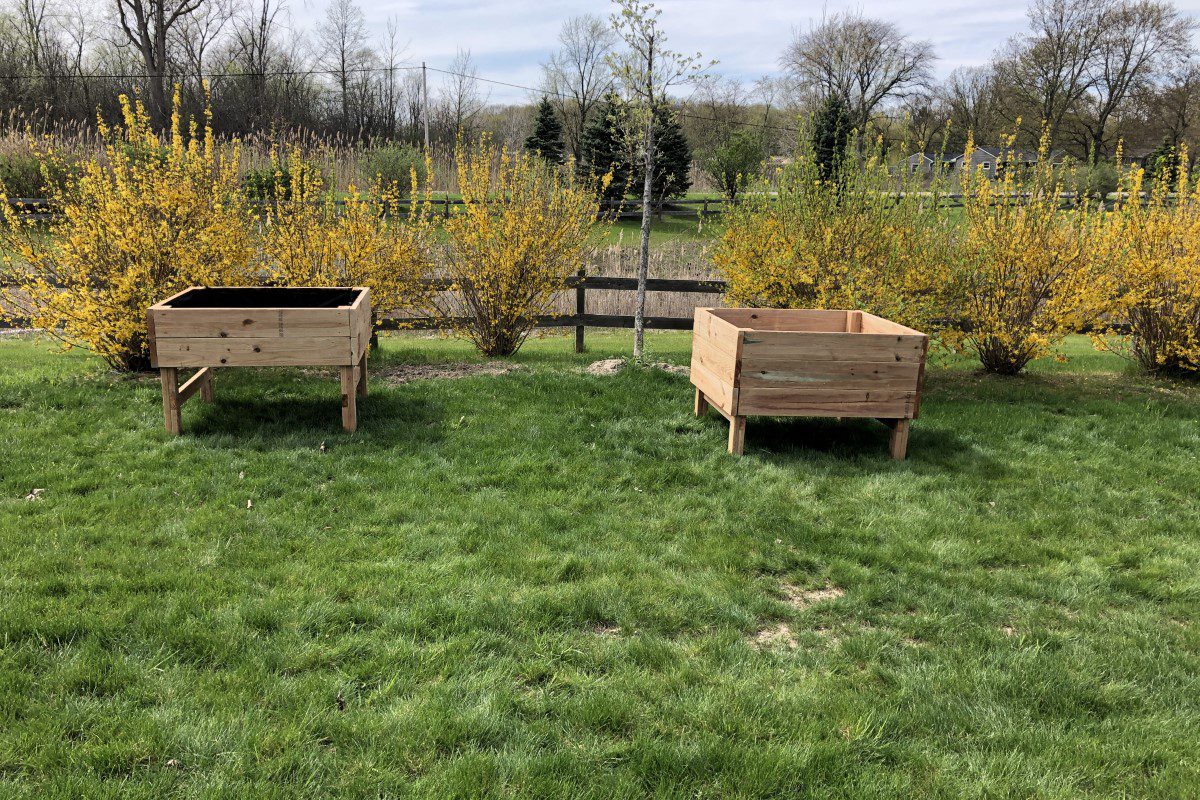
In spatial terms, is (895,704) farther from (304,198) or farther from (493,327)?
(304,198)

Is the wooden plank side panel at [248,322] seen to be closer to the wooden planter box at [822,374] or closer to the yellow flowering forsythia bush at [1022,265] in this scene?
the wooden planter box at [822,374]

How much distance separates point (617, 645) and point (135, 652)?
1871 millimetres

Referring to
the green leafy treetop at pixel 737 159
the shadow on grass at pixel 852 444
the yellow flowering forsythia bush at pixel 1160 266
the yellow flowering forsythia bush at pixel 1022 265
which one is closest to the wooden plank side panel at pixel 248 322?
the shadow on grass at pixel 852 444

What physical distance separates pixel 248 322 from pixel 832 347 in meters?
4.19

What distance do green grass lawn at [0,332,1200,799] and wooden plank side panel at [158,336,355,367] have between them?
0.56 metres

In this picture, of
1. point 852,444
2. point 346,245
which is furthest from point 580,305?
point 852,444

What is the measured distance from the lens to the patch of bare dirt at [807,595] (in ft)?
11.5

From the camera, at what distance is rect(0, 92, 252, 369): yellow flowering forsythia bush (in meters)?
6.62

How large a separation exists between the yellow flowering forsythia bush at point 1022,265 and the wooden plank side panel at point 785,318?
1.98 m

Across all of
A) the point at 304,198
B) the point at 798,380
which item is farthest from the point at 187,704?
the point at 304,198

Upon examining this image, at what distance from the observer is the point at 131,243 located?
6.77 metres

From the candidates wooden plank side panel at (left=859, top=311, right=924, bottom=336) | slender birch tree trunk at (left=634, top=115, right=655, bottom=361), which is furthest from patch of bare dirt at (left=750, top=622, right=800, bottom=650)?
slender birch tree trunk at (left=634, top=115, right=655, bottom=361)

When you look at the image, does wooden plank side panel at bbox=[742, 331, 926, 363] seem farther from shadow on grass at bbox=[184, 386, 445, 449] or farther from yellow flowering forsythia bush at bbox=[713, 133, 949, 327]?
yellow flowering forsythia bush at bbox=[713, 133, 949, 327]

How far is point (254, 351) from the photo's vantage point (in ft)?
17.6
